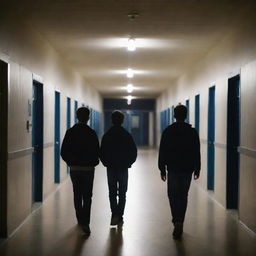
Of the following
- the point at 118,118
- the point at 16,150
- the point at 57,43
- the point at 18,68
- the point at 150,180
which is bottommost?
the point at 150,180

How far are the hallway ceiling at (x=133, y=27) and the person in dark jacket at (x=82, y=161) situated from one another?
5.35ft

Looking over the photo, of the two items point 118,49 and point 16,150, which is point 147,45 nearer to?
point 118,49

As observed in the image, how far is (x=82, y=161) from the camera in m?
5.66

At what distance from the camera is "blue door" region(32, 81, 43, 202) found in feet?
26.6

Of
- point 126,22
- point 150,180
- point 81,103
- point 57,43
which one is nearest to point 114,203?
point 126,22

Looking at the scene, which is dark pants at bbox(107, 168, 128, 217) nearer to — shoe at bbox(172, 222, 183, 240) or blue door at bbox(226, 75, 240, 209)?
shoe at bbox(172, 222, 183, 240)

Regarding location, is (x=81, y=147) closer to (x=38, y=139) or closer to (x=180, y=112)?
(x=180, y=112)

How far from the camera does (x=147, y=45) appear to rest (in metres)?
9.31

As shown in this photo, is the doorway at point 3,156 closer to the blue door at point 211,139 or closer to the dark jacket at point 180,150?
the dark jacket at point 180,150

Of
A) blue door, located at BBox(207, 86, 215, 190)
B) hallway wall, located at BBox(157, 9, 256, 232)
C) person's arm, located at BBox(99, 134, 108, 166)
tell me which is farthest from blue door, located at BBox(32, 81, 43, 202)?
blue door, located at BBox(207, 86, 215, 190)

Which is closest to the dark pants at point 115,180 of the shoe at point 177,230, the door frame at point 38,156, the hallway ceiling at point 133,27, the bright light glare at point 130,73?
the shoe at point 177,230

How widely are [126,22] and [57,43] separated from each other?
2.21 m

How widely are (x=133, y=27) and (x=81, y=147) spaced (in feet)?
8.68

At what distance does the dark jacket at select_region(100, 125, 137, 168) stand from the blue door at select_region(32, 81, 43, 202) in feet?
7.99
